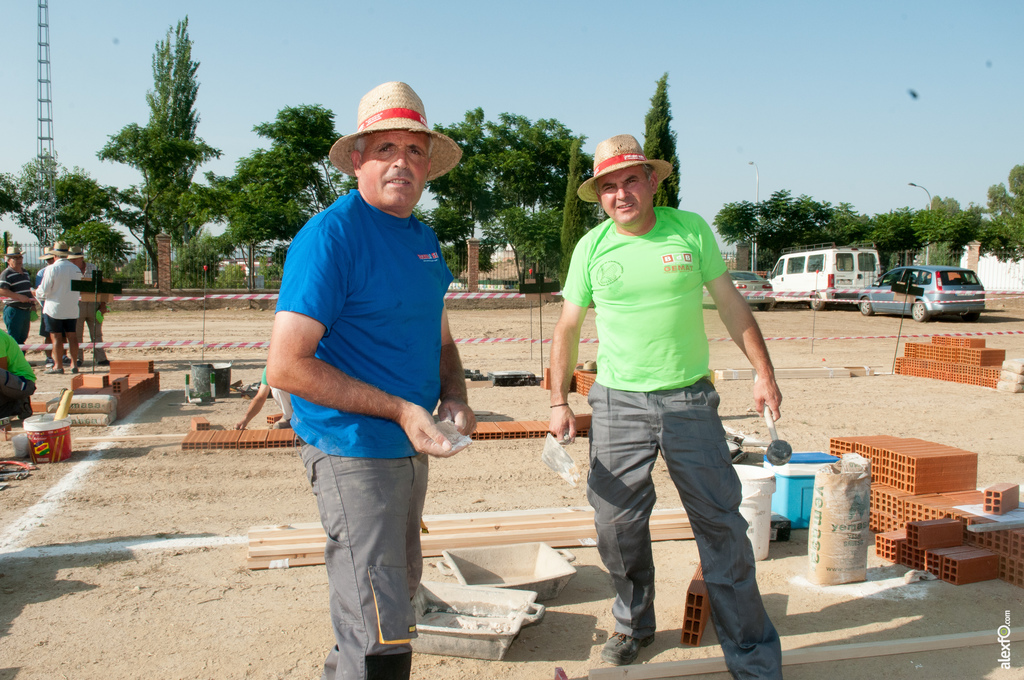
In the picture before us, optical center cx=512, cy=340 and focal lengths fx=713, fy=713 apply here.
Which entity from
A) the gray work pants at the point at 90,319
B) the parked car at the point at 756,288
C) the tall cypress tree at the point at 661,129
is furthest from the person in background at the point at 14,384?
the tall cypress tree at the point at 661,129

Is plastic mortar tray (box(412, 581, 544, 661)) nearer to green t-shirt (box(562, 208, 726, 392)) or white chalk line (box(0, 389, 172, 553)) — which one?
green t-shirt (box(562, 208, 726, 392))

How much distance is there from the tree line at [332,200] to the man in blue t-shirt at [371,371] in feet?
91.5

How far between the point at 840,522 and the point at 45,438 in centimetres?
620

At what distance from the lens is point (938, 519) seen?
411cm

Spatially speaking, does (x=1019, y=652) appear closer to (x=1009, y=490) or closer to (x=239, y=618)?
(x=1009, y=490)

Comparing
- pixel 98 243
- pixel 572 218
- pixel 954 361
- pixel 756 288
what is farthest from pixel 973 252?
pixel 98 243

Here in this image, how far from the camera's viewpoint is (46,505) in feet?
16.7

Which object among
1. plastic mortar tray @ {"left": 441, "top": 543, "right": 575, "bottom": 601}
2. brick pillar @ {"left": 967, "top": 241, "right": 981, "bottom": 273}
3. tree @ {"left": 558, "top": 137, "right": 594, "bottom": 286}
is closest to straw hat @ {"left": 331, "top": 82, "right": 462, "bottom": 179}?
plastic mortar tray @ {"left": 441, "top": 543, "right": 575, "bottom": 601}

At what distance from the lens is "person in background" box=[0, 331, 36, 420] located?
22.3 ft

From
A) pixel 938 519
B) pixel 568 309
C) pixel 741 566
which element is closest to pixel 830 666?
pixel 741 566

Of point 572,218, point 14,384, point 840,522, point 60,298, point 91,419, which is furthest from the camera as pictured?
point 572,218

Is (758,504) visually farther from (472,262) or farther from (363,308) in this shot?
(472,262)

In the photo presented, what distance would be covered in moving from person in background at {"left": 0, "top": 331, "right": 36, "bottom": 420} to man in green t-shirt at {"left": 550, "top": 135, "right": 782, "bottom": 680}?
615cm

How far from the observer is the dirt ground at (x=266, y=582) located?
3072mm
